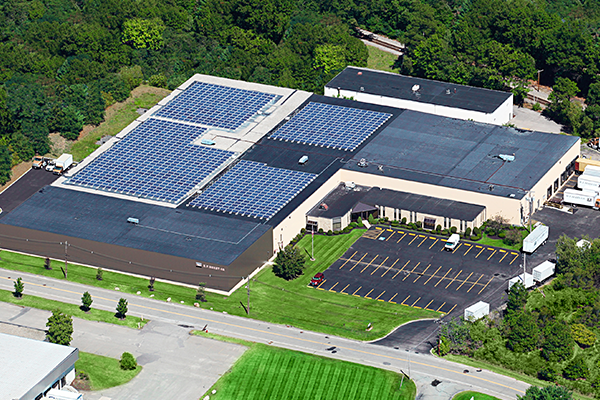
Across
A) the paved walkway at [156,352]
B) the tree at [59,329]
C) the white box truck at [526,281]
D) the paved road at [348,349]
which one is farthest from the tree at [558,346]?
the tree at [59,329]

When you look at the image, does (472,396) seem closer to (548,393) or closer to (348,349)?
(548,393)

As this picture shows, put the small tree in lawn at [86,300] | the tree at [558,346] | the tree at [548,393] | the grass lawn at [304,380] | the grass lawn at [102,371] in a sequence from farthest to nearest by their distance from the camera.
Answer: the small tree in lawn at [86,300] → the tree at [558,346] → the grass lawn at [102,371] → the grass lawn at [304,380] → the tree at [548,393]

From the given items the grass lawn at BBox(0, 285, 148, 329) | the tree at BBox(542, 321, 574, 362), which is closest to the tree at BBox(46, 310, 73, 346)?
the grass lawn at BBox(0, 285, 148, 329)

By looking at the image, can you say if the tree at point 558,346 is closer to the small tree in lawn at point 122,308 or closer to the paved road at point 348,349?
the paved road at point 348,349

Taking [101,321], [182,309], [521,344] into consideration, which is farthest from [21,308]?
[521,344]

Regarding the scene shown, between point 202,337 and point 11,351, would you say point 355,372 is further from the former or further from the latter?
point 11,351

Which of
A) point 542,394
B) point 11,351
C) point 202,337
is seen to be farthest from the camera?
point 202,337
